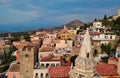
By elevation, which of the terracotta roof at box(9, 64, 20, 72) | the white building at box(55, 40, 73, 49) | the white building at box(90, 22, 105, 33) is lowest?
the terracotta roof at box(9, 64, 20, 72)

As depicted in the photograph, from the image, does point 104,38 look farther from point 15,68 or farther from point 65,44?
point 15,68

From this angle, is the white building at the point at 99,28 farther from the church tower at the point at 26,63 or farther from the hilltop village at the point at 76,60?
the church tower at the point at 26,63

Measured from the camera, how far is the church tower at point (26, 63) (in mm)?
39938

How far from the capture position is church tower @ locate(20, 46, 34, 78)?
39938mm

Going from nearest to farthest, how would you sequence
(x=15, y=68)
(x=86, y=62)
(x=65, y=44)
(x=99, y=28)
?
(x=86, y=62) → (x=15, y=68) → (x=65, y=44) → (x=99, y=28)

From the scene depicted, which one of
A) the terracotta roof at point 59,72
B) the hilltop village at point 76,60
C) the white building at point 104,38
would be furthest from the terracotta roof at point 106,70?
the white building at point 104,38

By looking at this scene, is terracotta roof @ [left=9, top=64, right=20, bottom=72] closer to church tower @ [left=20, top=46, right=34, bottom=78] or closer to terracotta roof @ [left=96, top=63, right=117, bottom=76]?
church tower @ [left=20, top=46, right=34, bottom=78]

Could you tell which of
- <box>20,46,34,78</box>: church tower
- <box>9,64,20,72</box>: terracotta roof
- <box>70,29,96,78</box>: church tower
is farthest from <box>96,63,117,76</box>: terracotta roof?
<box>70,29,96,78</box>: church tower

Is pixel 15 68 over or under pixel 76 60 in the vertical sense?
under

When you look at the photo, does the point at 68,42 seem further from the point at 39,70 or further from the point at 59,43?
the point at 39,70

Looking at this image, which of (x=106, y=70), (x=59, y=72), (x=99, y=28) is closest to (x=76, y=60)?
(x=59, y=72)

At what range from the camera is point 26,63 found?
40.3m

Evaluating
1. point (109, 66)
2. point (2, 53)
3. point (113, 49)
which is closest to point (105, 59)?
point (113, 49)

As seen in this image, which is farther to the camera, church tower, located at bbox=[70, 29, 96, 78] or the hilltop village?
the hilltop village
